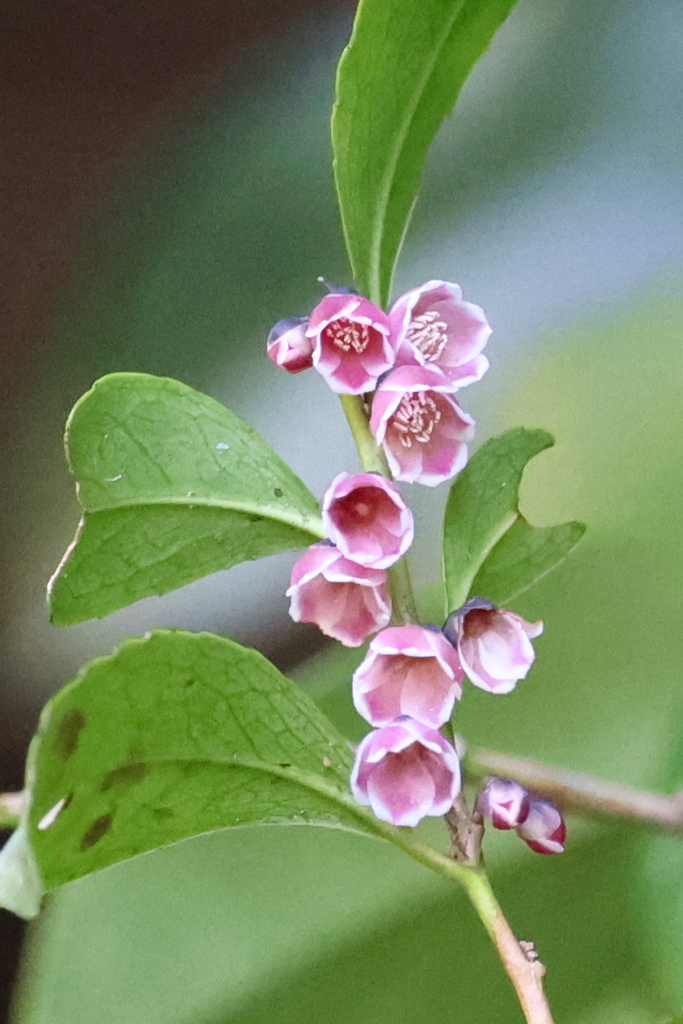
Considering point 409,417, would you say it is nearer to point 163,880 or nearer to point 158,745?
point 158,745

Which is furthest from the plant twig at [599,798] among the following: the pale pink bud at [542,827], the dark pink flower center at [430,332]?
the dark pink flower center at [430,332]

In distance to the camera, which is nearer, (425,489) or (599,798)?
(599,798)

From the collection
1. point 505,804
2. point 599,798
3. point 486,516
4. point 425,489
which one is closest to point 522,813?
point 505,804

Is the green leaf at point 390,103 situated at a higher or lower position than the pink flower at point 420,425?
higher

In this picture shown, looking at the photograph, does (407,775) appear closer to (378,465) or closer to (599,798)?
(378,465)

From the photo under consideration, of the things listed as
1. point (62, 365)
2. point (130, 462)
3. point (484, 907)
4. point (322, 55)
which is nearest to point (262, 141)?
point (322, 55)

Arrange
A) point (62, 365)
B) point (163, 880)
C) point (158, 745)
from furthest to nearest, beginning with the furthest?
point (62, 365)
point (163, 880)
point (158, 745)

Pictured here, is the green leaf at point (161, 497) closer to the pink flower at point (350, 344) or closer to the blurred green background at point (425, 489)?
the pink flower at point (350, 344)
